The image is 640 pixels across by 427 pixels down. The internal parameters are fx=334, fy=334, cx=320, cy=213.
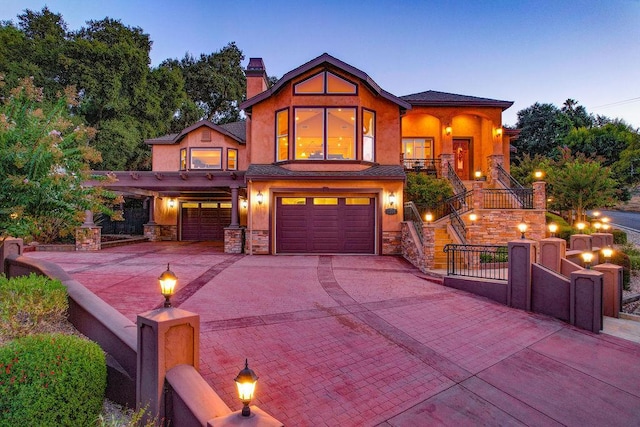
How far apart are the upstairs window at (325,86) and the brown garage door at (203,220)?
10.3 metres

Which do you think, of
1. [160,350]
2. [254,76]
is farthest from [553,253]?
[254,76]

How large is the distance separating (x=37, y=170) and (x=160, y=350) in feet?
14.6

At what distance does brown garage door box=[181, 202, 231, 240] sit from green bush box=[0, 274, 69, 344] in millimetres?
16492

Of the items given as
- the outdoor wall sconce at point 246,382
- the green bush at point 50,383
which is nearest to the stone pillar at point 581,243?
the outdoor wall sconce at point 246,382

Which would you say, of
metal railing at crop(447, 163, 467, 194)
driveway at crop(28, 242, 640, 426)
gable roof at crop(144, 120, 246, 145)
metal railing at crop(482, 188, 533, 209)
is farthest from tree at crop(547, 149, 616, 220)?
gable roof at crop(144, 120, 246, 145)

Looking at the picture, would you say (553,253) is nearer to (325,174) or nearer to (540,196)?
(540,196)

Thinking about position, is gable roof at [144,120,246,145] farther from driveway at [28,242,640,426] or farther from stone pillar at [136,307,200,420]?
stone pillar at [136,307,200,420]

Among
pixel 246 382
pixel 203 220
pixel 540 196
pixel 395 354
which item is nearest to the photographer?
pixel 246 382

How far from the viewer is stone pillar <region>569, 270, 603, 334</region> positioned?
6383 millimetres

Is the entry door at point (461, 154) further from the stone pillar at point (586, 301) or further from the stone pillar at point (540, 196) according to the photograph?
the stone pillar at point (586, 301)

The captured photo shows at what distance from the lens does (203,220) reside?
22.3m

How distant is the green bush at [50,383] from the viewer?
10.4 ft

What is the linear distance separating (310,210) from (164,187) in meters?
7.98

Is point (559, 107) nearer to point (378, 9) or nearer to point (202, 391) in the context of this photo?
point (378, 9)
